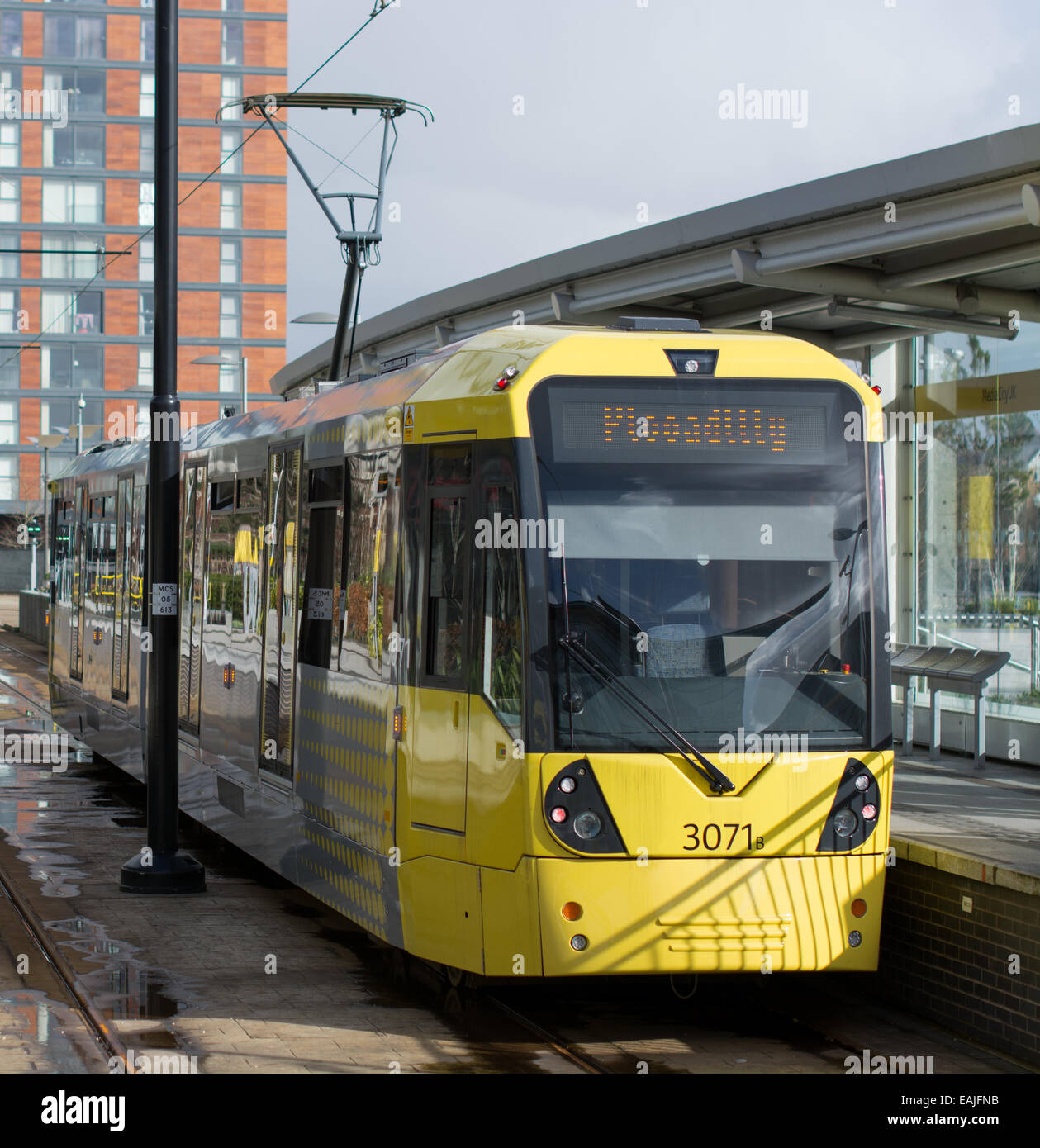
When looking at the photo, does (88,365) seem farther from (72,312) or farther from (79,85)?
(79,85)

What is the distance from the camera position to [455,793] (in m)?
7.59

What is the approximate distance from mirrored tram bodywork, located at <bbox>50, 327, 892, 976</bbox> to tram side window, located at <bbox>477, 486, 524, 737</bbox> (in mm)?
13

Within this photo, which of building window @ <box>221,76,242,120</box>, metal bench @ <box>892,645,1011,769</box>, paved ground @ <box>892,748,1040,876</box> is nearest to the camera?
paved ground @ <box>892,748,1040,876</box>

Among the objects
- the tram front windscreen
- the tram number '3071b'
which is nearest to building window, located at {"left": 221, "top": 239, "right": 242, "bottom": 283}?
the tram front windscreen

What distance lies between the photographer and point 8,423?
8219cm

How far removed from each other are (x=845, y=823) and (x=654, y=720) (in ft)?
3.37

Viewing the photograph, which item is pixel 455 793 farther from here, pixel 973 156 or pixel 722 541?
pixel 973 156

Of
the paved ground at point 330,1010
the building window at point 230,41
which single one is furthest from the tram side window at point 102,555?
the building window at point 230,41

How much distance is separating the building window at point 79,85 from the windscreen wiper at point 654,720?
81723 millimetres

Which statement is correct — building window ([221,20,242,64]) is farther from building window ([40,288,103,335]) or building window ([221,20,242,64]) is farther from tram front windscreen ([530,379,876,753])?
tram front windscreen ([530,379,876,753])

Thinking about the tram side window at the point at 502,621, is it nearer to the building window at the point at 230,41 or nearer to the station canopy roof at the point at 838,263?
the station canopy roof at the point at 838,263

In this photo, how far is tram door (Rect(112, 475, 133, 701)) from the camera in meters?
15.4

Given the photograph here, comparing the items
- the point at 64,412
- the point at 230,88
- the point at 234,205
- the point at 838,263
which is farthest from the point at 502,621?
the point at 230,88
